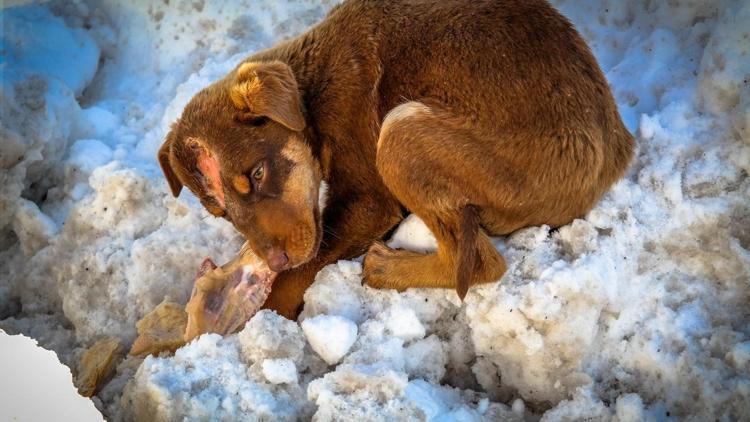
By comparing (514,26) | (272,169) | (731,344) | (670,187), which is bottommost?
(731,344)

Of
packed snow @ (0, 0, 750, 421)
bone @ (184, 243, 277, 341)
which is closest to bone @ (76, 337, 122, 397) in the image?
packed snow @ (0, 0, 750, 421)

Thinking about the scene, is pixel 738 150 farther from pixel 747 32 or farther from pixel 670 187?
pixel 747 32

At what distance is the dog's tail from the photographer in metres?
3.46

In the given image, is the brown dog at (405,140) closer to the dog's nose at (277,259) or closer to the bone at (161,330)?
the dog's nose at (277,259)

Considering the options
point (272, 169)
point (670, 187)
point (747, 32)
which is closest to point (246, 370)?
point (272, 169)

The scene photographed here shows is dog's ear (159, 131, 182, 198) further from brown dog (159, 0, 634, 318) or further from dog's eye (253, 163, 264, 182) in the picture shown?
dog's eye (253, 163, 264, 182)

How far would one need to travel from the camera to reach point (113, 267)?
4273mm

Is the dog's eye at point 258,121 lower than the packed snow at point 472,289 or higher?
higher

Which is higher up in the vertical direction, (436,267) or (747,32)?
(747,32)

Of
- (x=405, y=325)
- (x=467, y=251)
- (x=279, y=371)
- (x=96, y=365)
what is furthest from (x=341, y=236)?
(x=96, y=365)

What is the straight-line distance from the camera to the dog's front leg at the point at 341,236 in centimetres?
405

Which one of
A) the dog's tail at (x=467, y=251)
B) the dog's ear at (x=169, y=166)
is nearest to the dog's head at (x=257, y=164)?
the dog's ear at (x=169, y=166)

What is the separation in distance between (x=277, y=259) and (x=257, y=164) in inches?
19.0

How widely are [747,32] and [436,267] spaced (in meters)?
2.08
